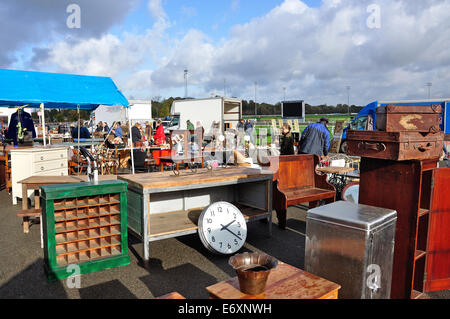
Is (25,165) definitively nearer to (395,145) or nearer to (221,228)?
(221,228)

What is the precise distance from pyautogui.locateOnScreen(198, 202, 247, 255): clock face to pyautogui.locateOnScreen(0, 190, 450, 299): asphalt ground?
0.20 metres

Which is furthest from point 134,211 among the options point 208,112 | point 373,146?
point 208,112

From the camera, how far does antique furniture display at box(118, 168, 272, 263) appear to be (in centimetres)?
408

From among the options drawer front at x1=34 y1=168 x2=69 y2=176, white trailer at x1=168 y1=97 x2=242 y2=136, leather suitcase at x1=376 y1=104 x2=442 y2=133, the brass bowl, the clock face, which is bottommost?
the clock face

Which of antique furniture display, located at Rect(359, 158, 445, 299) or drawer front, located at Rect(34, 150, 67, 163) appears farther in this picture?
drawer front, located at Rect(34, 150, 67, 163)

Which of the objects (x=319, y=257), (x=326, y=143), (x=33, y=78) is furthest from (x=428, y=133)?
(x=33, y=78)

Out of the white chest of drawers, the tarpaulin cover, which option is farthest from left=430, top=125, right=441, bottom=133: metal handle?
the tarpaulin cover

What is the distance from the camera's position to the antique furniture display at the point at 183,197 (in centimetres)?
408

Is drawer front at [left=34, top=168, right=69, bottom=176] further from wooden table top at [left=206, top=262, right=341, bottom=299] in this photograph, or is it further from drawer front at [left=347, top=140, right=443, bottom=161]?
drawer front at [left=347, top=140, right=443, bottom=161]

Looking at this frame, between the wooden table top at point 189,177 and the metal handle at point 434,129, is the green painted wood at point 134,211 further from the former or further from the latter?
the metal handle at point 434,129

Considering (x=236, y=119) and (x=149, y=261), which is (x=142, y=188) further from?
(x=236, y=119)

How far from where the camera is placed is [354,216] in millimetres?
2650

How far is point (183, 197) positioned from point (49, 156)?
13.8 ft
